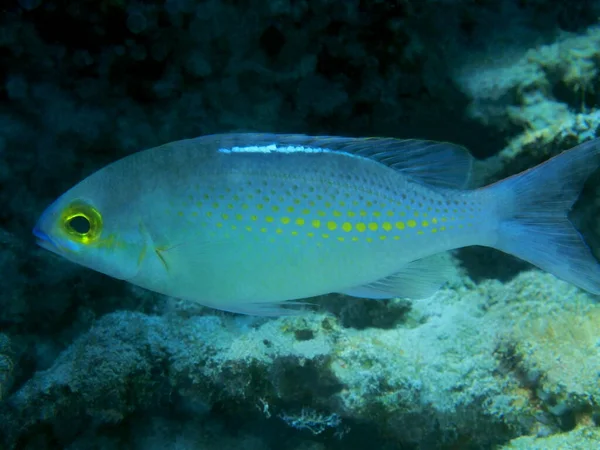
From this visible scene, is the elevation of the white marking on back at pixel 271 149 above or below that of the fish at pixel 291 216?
→ above

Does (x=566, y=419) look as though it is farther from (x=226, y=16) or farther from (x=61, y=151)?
(x=61, y=151)

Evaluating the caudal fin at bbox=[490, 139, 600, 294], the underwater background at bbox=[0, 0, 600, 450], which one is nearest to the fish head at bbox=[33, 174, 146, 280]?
the underwater background at bbox=[0, 0, 600, 450]

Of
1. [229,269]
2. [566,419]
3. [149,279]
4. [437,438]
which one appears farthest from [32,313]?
[566,419]

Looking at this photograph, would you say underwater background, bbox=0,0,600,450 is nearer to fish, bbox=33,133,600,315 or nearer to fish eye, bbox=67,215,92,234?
fish, bbox=33,133,600,315

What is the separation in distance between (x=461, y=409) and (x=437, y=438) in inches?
13.6

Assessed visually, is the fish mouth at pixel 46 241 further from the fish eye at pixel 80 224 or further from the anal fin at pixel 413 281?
the anal fin at pixel 413 281

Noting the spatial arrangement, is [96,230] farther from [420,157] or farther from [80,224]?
[420,157]

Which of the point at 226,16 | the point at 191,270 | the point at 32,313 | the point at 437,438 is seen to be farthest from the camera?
the point at 32,313

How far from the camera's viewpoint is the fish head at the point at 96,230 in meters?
2.06

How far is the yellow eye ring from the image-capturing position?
206cm

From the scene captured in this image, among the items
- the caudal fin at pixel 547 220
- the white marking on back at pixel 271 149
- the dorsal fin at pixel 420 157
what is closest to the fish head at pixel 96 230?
the white marking on back at pixel 271 149

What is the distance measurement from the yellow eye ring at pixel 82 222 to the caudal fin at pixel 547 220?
198 centimetres

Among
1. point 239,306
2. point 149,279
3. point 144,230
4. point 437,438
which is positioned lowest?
point 437,438

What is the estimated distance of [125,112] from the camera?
13.8ft
